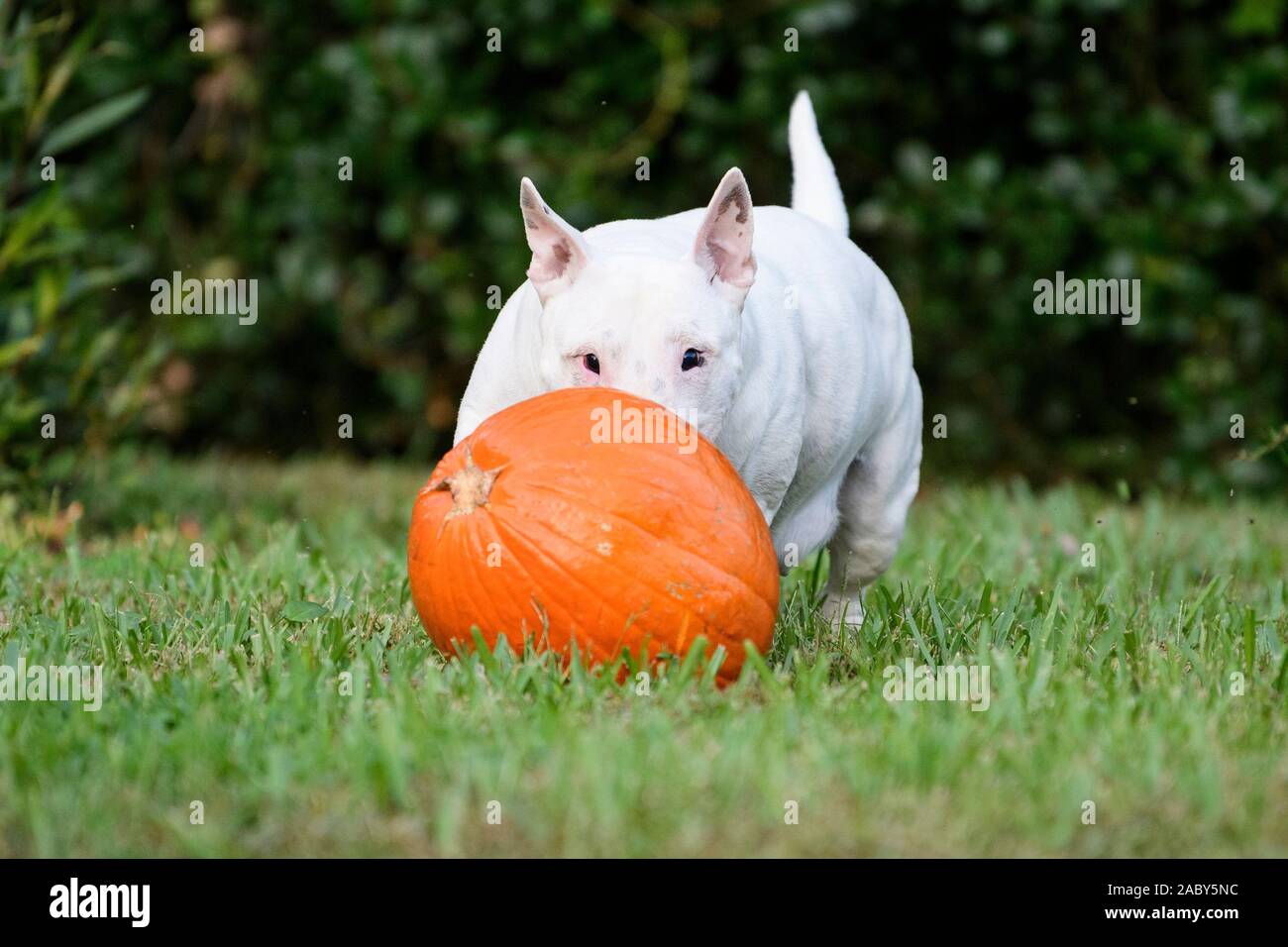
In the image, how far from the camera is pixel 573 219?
244 inches

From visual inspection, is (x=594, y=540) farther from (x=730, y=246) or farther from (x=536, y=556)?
(x=730, y=246)

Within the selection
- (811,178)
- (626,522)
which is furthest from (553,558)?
(811,178)

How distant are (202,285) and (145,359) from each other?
1754 millimetres

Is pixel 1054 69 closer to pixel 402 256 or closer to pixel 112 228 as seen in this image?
pixel 402 256

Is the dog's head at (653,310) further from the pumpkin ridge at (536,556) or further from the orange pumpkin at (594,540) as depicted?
→ the pumpkin ridge at (536,556)

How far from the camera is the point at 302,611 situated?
3.31 metres

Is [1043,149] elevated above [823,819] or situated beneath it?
elevated above

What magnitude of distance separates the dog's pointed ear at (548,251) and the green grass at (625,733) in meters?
0.74

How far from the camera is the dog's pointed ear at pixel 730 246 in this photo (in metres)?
3.11

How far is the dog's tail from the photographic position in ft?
13.8

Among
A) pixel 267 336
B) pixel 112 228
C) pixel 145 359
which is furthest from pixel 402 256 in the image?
pixel 145 359

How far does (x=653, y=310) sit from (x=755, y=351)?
13.3 inches

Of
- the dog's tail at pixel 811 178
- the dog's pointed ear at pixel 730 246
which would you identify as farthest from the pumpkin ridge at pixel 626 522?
the dog's tail at pixel 811 178
